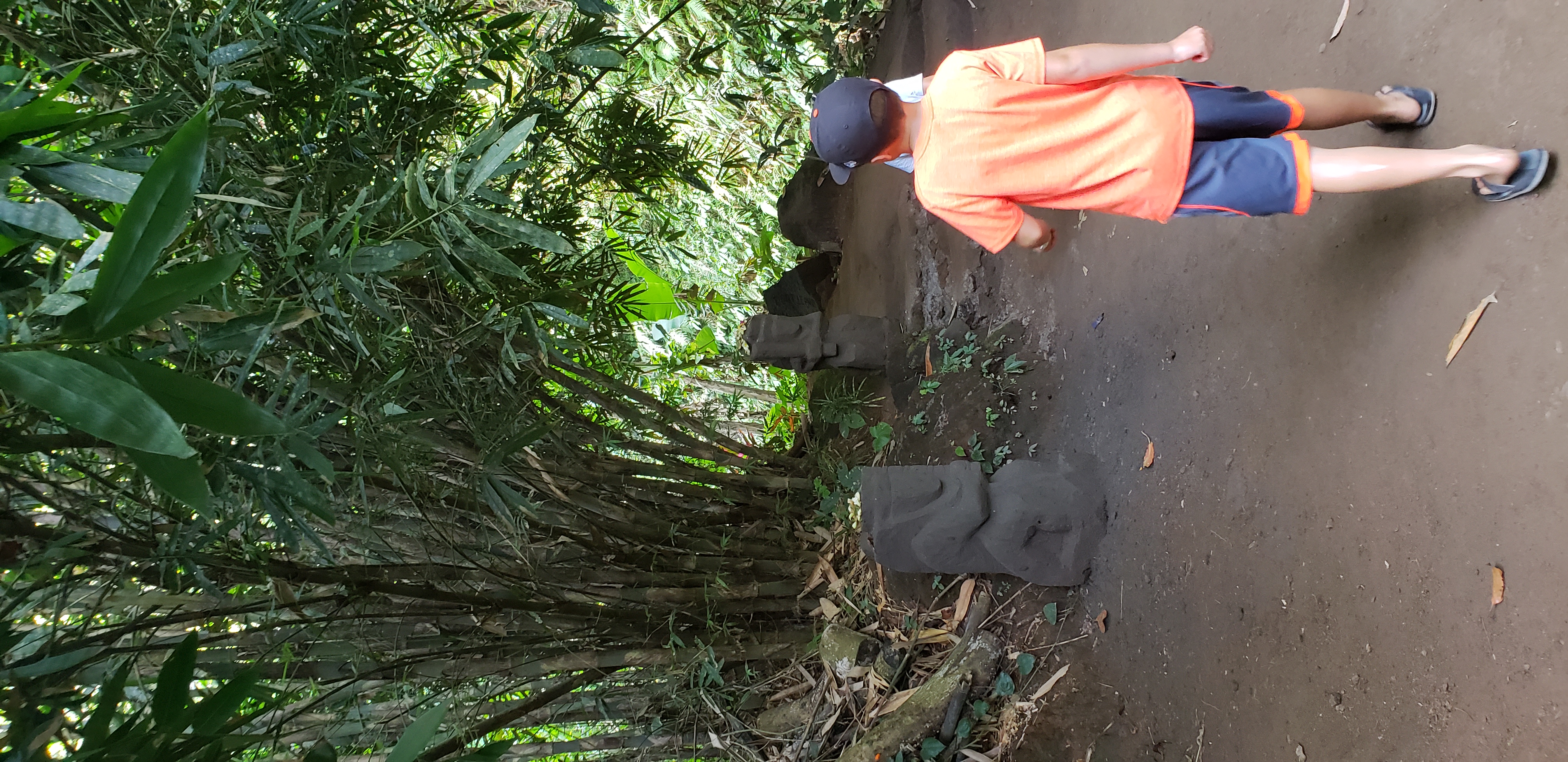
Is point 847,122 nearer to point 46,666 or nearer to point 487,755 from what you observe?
point 487,755

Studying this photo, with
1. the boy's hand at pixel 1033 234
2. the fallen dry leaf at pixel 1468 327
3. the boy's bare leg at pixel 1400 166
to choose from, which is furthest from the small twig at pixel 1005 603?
the boy's bare leg at pixel 1400 166

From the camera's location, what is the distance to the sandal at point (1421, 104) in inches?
66.5

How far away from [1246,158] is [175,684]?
6.94 feet

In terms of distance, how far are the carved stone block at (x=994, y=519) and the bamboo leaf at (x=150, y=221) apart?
6.55 feet

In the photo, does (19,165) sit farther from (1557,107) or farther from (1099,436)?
(1099,436)

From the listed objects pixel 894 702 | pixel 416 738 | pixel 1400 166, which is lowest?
pixel 894 702

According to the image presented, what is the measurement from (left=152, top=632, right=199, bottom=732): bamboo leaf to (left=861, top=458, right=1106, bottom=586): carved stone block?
1778 millimetres

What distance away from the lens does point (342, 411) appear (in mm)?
1704

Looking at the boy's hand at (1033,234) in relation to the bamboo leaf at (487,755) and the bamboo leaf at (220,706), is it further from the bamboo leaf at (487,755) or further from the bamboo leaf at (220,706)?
the bamboo leaf at (220,706)

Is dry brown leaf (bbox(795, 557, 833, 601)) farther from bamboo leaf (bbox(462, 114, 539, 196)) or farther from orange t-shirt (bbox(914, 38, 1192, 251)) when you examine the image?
bamboo leaf (bbox(462, 114, 539, 196))

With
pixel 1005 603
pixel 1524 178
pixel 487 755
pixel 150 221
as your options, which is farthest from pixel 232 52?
pixel 1005 603

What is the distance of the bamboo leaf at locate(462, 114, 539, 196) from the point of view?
5.02 ft

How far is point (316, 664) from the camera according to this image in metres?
2.33

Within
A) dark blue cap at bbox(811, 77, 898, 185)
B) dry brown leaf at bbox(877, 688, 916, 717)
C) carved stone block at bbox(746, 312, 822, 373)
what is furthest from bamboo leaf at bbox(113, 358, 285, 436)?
carved stone block at bbox(746, 312, 822, 373)
